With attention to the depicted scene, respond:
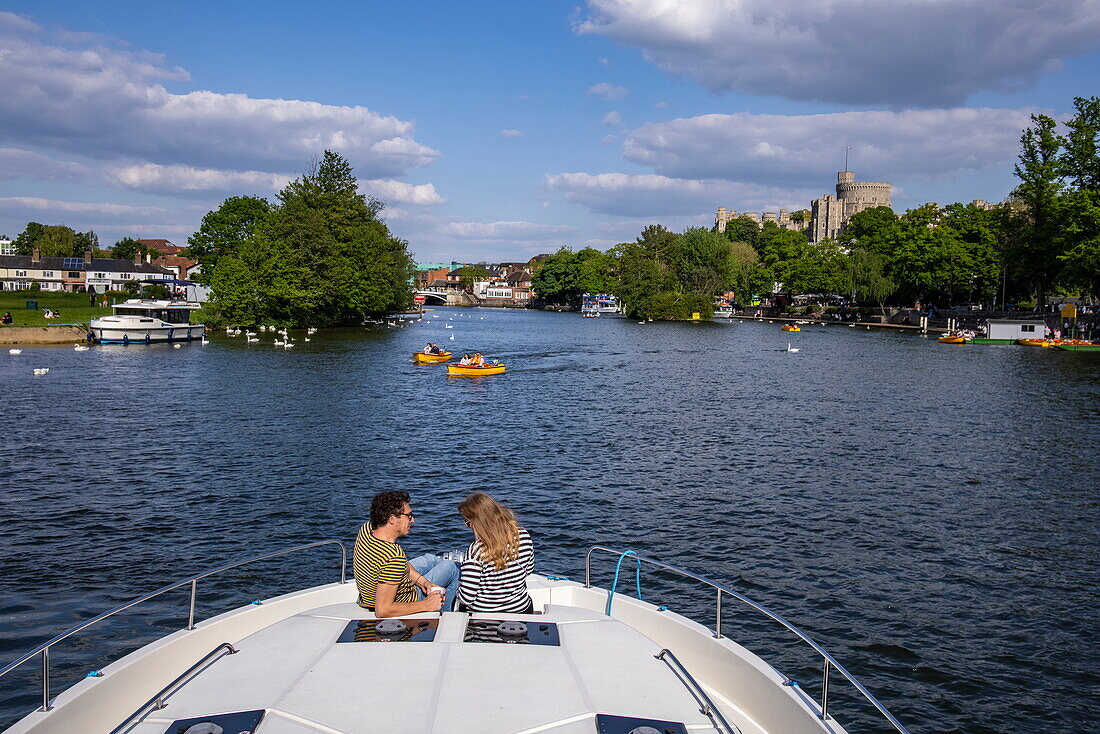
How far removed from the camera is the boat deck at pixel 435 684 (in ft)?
15.9

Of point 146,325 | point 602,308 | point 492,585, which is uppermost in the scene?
point 602,308

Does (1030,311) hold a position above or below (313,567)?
above

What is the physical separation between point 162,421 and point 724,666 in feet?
104

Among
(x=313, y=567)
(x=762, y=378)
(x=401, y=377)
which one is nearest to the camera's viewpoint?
(x=313, y=567)

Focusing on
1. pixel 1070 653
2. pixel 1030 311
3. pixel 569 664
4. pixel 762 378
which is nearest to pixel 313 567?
pixel 569 664

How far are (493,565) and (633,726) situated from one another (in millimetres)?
3315

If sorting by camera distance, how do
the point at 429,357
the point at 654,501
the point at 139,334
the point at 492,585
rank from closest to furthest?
the point at 492,585 < the point at 654,501 < the point at 429,357 < the point at 139,334

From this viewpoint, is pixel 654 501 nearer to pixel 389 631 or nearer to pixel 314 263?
pixel 389 631

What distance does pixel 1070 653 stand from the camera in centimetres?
1343

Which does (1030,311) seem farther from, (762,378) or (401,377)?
(401,377)

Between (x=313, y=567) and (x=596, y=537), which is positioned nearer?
(x=313, y=567)

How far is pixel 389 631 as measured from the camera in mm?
6199

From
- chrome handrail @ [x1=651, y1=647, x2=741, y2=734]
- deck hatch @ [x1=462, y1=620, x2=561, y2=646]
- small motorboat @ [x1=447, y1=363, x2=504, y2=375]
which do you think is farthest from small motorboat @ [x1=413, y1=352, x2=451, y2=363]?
chrome handrail @ [x1=651, y1=647, x2=741, y2=734]

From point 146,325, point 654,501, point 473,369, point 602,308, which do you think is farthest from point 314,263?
point 602,308
